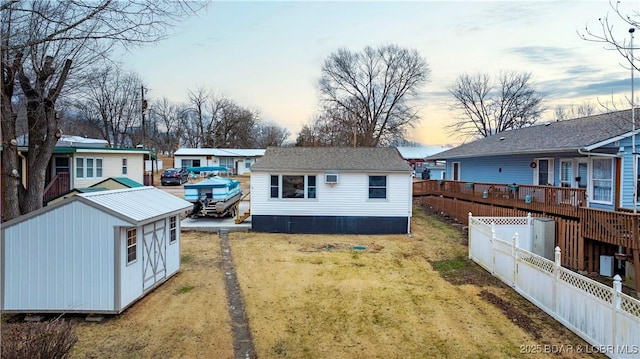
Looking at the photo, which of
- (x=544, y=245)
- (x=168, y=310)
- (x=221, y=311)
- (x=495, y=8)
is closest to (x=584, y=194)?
(x=544, y=245)

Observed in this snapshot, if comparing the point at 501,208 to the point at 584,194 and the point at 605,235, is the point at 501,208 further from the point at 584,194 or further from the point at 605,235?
the point at 605,235

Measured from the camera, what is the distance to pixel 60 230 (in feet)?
25.0

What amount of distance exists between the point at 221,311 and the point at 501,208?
12.6 m

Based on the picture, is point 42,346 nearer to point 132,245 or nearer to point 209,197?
point 132,245

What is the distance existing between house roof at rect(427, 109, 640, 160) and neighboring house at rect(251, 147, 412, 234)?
5.55 meters

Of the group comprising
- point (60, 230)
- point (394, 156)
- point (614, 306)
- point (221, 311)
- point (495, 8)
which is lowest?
point (221, 311)

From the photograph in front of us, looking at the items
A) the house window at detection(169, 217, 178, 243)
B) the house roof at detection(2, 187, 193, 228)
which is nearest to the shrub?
the house roof at detection(2, 187, 193, 228)

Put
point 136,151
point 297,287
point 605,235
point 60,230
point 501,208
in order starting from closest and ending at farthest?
1. point 60,230
2. point 297,287
3. point 605,235
4. point 501,208
5. point 136,151

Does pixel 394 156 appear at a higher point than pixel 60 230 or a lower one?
higher

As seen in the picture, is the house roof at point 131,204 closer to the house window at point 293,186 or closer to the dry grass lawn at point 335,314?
the dry grass lawn at point 335,314

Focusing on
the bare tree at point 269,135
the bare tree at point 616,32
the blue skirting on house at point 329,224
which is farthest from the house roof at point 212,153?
the bare tree at point 616,32

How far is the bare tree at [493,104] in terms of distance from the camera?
40.9m

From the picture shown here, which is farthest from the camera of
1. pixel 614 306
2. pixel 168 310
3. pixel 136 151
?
pixel 136 151

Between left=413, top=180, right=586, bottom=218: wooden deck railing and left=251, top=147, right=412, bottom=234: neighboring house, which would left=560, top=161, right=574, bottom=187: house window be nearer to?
left=413, top=180, right=586, bottom=218: wooden deck railing
